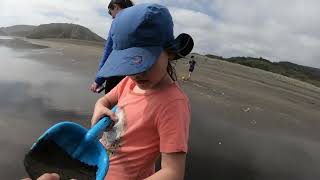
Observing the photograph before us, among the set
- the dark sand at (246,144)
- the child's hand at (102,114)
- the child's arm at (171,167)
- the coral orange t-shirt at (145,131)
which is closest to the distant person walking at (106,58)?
the dark sand at (246,144)

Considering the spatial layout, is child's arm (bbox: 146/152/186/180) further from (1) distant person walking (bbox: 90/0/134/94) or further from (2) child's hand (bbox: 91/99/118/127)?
(1) distant person walking (bbox: 90/0/134/94)

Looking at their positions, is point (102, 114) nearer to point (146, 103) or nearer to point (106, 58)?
point (146, 103)

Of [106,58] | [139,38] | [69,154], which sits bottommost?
[69,154]

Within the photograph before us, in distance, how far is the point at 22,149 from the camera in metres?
6.21

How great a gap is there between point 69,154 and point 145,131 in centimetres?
42

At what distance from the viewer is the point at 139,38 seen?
7.47ft

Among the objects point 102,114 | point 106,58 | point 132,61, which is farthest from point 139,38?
point 106,58

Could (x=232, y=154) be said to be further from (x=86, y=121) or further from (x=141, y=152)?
(x=141, y=152)

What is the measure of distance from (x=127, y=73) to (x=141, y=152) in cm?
49

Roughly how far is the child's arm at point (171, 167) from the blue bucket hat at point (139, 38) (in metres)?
0.45

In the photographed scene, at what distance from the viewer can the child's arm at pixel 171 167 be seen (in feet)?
7.27

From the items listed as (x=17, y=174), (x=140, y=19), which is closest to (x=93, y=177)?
(x=140, y=19)

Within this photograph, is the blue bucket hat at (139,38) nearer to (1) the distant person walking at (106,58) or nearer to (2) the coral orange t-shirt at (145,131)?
(2) the coral orange t-shirt at (145,131)

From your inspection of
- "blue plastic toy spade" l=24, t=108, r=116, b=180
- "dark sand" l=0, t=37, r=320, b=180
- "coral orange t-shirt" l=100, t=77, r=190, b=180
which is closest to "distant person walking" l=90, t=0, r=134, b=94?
"dark sand" l=0, t=37, r=320, b=180
